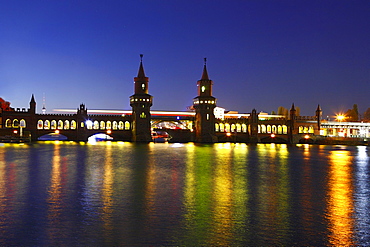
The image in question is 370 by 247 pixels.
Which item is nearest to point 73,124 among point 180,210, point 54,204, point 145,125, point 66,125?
point 66,125

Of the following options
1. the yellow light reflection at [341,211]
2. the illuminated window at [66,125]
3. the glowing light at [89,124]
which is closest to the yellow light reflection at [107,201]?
the yellow light reflection at [341,211]

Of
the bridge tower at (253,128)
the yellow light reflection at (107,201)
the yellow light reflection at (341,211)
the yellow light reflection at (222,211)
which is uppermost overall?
the bridge tower at (253,128)

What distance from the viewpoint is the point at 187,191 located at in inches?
872

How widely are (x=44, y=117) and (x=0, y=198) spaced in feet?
272

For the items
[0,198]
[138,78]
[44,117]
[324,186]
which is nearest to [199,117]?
[138,78]

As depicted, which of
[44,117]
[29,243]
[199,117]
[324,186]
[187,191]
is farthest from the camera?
[199,117]

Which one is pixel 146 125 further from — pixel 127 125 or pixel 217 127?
pixel 217 127

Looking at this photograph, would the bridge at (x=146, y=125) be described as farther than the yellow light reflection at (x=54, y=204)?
Yes

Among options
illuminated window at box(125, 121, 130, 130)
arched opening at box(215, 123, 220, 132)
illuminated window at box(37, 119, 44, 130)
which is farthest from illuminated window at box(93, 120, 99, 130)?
arched opening at box(215, 123, 220, 132)

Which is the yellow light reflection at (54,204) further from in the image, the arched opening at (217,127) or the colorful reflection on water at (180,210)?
the arched opening at (217,127)

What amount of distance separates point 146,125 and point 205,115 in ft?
60.2

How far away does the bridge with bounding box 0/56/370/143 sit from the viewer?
306ft

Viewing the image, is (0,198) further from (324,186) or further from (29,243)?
(324,186)

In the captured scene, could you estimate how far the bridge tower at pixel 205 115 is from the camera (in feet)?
334
